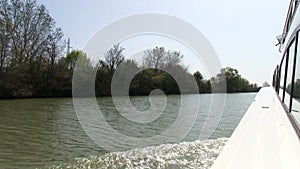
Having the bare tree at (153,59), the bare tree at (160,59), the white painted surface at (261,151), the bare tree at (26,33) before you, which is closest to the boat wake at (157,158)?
the white painted surface at (261,151)

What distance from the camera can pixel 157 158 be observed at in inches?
177

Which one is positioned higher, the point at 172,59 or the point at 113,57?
the point at 113,57

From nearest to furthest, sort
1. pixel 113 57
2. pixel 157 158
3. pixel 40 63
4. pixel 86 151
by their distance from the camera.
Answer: pixel 157 158
pixel 86 151
pixel 113 57
pixel 40 63

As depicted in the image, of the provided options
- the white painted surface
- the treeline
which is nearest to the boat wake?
the white painted surface

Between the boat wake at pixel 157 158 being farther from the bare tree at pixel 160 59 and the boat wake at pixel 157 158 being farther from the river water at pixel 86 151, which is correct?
the bare tree at pixel 160 59

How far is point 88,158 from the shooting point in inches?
181

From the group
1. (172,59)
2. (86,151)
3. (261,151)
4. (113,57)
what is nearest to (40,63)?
(113,57)

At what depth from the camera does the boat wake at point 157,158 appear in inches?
163

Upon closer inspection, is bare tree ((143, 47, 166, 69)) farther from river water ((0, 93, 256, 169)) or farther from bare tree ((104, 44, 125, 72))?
river water ((0, 93, 256, 169))

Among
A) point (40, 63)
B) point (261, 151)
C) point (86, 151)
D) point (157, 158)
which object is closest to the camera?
point (261, 151)

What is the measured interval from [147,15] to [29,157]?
3.65 meters

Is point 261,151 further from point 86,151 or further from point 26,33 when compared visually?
point 26,33

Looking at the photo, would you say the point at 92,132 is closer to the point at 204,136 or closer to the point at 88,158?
the point at 88,158

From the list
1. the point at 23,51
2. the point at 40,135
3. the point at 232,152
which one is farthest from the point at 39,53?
the point at 232,152
